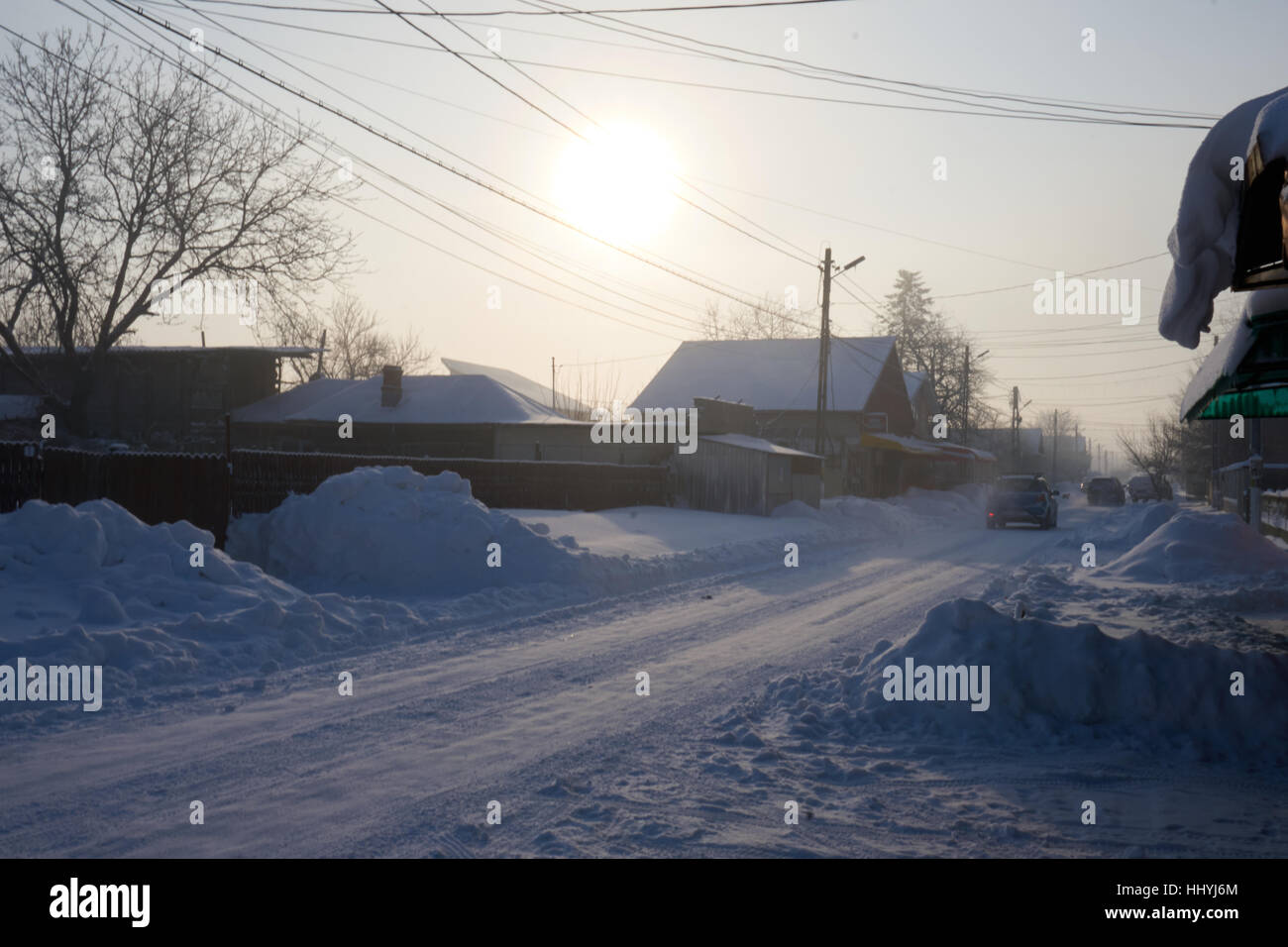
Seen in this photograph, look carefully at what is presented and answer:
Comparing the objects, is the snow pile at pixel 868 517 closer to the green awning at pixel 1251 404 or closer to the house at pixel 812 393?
the house at pixel 812 393

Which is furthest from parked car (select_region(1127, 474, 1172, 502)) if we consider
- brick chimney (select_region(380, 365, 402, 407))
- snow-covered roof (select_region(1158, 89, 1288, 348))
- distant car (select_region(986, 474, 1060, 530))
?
snow-covered roof (select_region(1158, 89, 1288, 348))

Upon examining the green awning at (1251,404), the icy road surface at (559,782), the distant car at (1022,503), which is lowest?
the icy road surface at (559,782)

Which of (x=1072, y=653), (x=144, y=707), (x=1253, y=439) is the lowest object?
(x=144, y=707)

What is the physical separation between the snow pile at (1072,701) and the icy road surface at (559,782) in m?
0.30

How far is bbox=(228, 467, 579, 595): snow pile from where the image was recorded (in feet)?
48.6

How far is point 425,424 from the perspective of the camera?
137 ft

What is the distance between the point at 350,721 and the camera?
7520 millimetres

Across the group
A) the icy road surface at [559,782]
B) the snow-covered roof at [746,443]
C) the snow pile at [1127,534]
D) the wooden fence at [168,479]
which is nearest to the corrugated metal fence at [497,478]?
→ the wooden fence at [168,479]

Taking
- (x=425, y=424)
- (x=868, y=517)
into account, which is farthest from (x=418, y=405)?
(x=868, y=517)

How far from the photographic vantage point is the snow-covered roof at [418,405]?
41.7 m

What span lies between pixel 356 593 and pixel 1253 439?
24129 mm
